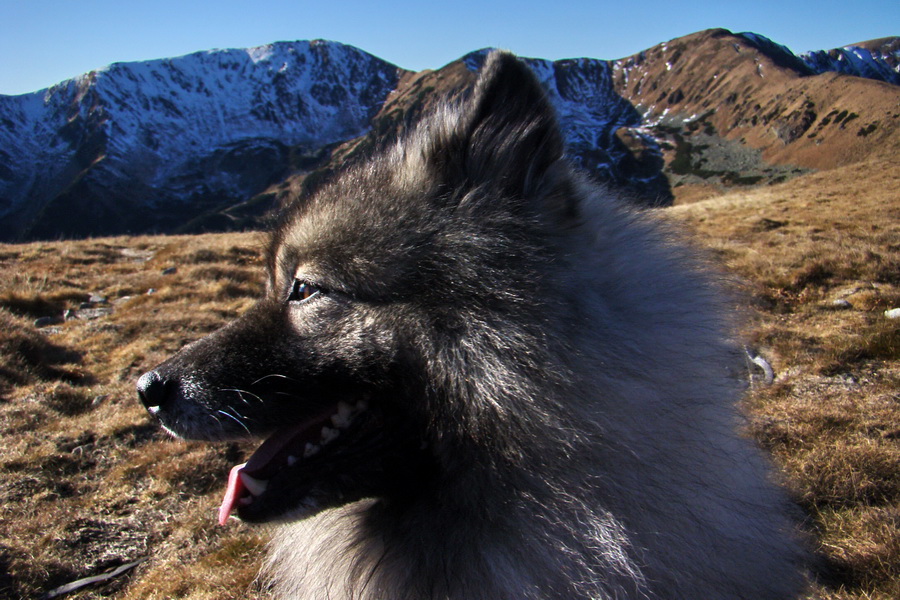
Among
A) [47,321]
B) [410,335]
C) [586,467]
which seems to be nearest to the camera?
[586,467]

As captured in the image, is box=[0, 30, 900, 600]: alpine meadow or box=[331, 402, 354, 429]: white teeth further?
box=[331, 402, 354, 429]: white teeth

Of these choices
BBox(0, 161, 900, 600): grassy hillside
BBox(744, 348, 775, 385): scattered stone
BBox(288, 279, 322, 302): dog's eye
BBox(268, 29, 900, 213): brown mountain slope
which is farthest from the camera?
BBox(268, 29, 900, 213): brown mountain slope

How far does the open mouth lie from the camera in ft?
6.46

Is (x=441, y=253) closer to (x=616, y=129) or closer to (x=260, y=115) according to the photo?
(x=616, y=129)

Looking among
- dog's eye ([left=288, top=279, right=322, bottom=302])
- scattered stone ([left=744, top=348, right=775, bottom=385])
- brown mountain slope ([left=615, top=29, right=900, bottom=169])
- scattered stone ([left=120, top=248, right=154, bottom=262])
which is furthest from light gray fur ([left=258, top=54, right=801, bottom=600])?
brown mountain slope ([left=615, top=29, right=900, bottom=169])

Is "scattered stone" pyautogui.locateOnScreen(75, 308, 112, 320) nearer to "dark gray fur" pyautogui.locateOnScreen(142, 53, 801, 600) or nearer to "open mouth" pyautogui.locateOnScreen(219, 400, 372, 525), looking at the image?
"dark gray fur" pyautogui.locateOnScreen(142, 53, 801, 600)

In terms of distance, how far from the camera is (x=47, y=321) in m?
8.59

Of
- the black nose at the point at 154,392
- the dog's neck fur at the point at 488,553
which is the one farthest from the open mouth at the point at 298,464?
the black nose at the point at 154,392

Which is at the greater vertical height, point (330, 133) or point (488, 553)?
point (330, 133)

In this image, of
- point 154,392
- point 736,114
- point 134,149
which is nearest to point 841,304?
point 154,392

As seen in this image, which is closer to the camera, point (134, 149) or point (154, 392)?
point (154, 392)

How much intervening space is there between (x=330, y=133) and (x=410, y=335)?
196342 millimetres

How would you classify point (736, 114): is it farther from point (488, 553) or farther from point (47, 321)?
point (488, 553)

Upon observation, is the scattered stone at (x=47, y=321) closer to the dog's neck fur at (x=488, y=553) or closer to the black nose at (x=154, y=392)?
the black nose at (x=154, y=392)
